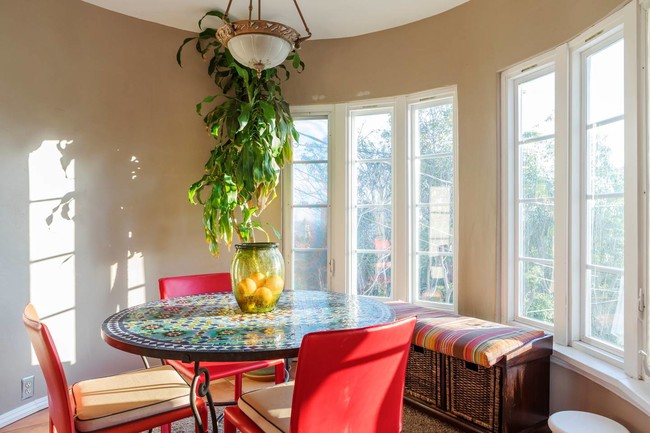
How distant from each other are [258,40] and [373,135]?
1800mm

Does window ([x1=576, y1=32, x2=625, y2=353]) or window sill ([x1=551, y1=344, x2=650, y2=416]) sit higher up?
window ([x1=576, y1=32, x2=625, y2=353])

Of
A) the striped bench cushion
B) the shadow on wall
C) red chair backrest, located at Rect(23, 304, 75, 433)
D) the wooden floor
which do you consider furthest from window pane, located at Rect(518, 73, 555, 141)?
the wooden floor

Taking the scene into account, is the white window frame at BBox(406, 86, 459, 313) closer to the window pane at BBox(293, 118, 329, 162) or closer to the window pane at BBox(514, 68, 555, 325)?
the window pane at BBox(514, 68, 555, 325)

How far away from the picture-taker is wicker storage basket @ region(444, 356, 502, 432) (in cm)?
229

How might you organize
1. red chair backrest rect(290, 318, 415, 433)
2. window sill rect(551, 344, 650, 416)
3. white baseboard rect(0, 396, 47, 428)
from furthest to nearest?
white baseboard rect(0, 396, 47, 428) < window sill rect(551, 344, 650, 416) < red chair backrest rect(290, 318, 415, 433)

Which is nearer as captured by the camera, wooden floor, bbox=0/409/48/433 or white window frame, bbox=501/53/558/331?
wooden floor, bbox=0/409/48/433

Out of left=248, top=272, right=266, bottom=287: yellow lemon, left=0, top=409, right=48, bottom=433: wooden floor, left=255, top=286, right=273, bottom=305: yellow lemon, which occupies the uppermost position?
left=248, top=272, right=266, bottom=287: yellow lemon

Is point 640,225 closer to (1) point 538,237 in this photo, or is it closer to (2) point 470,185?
(1) point 538,237

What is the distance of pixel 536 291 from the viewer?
8.80 ft

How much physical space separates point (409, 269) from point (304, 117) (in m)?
1.44

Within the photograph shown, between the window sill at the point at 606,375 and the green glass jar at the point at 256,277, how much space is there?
1.48 m

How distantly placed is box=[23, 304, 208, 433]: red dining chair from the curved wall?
6.35 feet

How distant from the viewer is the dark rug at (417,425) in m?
2.52

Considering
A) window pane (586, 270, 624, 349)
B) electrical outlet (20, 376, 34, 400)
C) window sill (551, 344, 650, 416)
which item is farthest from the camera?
electrical outlet (20, 376, 34, 400)
